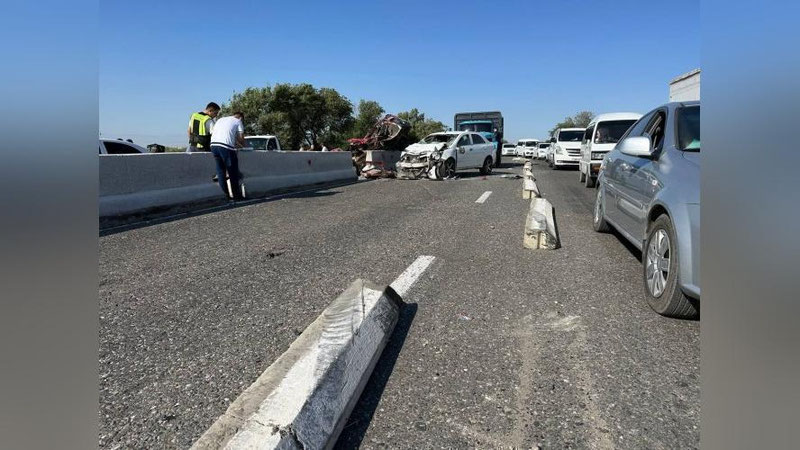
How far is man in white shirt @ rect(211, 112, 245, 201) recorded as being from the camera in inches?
365

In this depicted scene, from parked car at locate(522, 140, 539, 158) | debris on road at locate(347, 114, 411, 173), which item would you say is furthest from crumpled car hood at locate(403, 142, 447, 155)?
parked car at locate(522, 140, 539, 158)

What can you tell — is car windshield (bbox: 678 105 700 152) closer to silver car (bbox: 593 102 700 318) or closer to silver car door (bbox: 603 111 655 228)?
silver car (bbox: 593 102 700 318)

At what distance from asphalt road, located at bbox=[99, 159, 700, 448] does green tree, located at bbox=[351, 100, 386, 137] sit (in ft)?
156

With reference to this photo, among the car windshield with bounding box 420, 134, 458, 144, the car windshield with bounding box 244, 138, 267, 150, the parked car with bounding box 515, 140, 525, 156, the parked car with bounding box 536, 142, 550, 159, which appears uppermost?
the parked car with bounding box 515, 140, 525, 156

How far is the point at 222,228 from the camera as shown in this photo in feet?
22.6

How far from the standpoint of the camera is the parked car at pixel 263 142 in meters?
16.7

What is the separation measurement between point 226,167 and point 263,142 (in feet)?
25.9

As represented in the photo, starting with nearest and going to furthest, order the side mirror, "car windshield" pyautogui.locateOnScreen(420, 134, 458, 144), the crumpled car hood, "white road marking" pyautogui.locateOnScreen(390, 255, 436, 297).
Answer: the side mirror, "white road marking" pyautogui.locateOnScreen(390, 255, 436, 297), the crumpled car hood, "car windshield" pyautogui.locateOnScreen(420, 134, 458, 144)

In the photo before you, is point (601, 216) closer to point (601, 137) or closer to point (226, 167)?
point (226, 167)

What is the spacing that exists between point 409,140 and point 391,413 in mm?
21657

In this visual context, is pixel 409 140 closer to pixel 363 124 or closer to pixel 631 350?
pixel 631 350

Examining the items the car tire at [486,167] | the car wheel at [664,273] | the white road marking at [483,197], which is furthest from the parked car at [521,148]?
the car wheel at [664,273]
